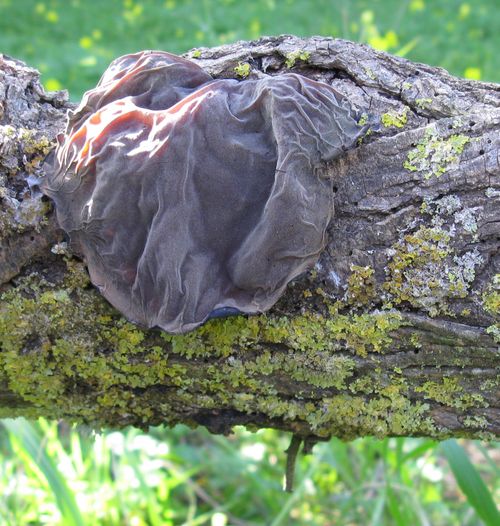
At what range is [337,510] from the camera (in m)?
2.34

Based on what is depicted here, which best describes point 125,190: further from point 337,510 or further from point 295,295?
point 337,510

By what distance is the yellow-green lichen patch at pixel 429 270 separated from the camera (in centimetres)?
115

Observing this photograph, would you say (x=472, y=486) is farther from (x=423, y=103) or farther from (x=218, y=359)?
(x=423, y=103)

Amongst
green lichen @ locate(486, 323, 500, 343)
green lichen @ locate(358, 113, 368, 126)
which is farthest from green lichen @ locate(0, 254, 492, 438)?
green lichen @ locate(358, 113, 368, 126)

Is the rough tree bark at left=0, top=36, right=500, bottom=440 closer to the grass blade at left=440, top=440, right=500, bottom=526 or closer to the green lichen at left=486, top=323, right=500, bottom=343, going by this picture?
the green lichen at left=486, top=323, right=500, bottom=343

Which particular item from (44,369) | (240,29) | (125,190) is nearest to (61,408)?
(44,369)

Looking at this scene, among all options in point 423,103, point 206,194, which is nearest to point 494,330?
point 423,103

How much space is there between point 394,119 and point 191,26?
4588mm

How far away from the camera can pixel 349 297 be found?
3.85 ft

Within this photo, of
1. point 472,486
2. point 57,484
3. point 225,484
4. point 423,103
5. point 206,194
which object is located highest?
point 423,103

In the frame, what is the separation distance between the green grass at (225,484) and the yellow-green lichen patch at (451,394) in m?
0.66

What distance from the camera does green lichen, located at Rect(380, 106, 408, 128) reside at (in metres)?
1.23

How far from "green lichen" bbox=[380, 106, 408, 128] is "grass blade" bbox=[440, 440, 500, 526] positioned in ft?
2.57

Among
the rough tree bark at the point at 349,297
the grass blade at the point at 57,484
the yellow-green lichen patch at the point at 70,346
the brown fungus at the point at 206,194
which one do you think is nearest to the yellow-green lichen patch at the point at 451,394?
the rough tree bark at the point at 349,297
